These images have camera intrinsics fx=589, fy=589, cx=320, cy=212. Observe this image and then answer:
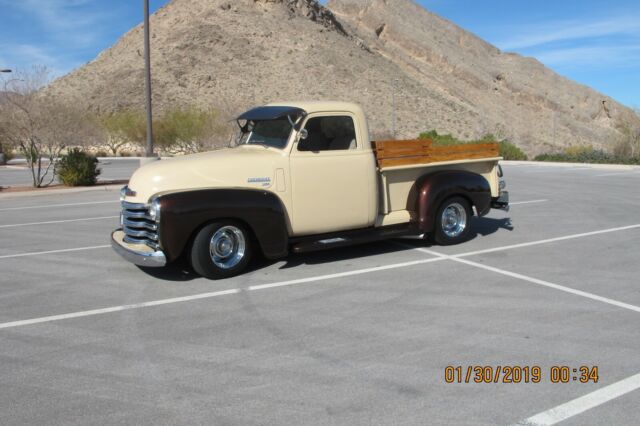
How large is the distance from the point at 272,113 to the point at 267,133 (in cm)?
27

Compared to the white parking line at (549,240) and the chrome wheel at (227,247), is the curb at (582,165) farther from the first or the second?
the chrome wheel at (227,247)

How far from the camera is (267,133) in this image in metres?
7.81

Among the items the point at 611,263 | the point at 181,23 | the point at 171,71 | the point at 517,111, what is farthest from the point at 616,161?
the point at 517,111

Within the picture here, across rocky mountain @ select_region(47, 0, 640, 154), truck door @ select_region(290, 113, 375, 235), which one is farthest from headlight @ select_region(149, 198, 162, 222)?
rocky mountain @ select_region(47, 0, 640, 154)

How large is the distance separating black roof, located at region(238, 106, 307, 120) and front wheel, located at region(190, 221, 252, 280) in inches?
61.3

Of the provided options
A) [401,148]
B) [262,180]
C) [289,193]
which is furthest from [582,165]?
[262,180]

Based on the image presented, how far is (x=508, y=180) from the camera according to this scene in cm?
2053

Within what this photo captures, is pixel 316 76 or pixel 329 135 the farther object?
pixel 316 76

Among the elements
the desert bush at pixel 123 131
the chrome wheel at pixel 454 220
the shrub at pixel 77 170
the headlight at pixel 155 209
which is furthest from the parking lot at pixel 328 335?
the desert bush at pixel 123 131

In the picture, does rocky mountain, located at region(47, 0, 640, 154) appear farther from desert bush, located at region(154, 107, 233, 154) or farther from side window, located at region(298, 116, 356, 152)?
side window, located at region(298, 116, 356, 152)

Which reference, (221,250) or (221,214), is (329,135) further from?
(221,250)

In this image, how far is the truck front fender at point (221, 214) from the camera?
6.52 m

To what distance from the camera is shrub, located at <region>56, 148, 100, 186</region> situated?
1944 centimetres

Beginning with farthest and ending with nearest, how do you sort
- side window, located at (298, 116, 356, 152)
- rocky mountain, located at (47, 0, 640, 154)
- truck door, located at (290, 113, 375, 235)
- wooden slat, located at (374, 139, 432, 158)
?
rocky mountain, located at (47, 0, 640, 154) → wooden slat, located at (374, 139, 432, 158) → side window, located at (298, 116, 356, 152) → truck door, located at (290, 113, 375, 235)
